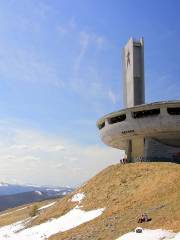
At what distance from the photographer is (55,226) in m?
41.2

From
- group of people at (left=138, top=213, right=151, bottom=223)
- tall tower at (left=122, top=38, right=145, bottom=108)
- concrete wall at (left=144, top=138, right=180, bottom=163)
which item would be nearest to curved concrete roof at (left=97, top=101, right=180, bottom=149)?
concrete wall at (left=144, top=138, right=180, bottom=163)

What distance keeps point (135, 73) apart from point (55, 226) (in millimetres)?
37525

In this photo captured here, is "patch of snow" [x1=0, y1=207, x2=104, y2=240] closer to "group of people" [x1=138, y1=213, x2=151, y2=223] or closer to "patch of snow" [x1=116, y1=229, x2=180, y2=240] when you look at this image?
"group of people" [x1=138, y1=213, x2=151, y2=223]

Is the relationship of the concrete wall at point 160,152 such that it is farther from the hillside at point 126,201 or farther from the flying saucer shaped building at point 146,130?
the hillside at point 126,201

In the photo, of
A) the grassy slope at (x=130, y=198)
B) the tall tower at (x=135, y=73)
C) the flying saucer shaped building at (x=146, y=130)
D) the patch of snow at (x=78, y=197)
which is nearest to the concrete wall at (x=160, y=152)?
the flying saucer shaped building at (x=146, y=130)

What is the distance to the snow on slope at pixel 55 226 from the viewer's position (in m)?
39.2

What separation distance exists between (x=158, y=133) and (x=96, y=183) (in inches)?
485

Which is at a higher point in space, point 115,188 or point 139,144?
point 139,144

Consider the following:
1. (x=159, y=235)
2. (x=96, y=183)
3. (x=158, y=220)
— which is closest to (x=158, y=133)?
(x=96, y=183)

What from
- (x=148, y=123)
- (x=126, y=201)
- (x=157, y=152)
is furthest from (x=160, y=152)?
(x=126, y=201)

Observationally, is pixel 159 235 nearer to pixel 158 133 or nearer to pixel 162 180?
pixel 162 180

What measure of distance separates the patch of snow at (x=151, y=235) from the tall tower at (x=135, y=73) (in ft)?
152

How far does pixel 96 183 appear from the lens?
2082 inches

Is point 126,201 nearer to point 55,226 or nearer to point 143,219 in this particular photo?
point 55,226
